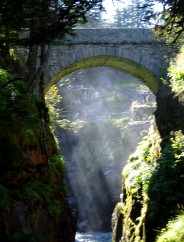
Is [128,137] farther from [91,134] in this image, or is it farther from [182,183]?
[182,183]

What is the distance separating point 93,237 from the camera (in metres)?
22.3

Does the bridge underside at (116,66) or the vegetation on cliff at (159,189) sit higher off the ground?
the bridge underside at (116,66)

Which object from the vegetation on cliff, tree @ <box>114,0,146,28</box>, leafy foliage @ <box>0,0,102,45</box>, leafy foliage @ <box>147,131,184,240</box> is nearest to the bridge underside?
the vegetation on cliff

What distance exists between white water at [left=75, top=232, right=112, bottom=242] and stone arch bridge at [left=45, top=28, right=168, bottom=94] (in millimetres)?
9384

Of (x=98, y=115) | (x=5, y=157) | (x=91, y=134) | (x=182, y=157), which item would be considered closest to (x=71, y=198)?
(x=91, y=134)

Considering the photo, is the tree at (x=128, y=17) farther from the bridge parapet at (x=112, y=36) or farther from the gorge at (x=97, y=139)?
the bridge parapet at (x=112, y=36)

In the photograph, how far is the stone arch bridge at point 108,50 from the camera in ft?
55.7

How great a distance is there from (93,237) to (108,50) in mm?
11559

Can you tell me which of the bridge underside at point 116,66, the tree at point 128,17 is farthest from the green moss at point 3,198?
the tree at point 128,17

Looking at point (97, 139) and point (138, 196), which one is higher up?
point (97, 139)

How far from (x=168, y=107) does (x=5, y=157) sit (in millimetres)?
9670

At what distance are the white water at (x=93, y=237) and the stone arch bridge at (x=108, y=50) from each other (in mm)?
9384

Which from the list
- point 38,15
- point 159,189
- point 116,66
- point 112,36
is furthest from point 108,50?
point 38,15

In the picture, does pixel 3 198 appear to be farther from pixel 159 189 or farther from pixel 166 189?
pixel 159 189
